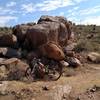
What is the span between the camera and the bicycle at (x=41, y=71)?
489 inches

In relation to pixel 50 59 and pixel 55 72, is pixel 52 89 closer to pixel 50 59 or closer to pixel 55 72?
pixel 55 72

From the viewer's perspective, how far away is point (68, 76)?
1320 cm

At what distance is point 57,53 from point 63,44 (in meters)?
2.73

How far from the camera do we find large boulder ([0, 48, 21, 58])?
15.1 meters

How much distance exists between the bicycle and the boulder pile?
50 cm

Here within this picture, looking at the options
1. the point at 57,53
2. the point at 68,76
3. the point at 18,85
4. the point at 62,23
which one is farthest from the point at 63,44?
the point at 18,85

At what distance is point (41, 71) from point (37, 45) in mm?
3173

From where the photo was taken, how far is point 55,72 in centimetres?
→ 1325

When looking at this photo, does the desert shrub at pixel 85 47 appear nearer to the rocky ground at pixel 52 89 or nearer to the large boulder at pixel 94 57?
the large boulder at pixel 94 57

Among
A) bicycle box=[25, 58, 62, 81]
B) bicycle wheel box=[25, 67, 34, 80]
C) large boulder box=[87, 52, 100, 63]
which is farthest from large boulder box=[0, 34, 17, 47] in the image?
large boulder box=[87, 52, 100, 63]

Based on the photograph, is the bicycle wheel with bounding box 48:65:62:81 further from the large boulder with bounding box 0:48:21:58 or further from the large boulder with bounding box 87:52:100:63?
the large boulder with bounding box 87:52:100:63

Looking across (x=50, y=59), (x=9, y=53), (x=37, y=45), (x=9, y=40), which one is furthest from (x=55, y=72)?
(x=9, y=40)

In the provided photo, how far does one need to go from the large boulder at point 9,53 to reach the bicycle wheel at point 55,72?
7.57 feet

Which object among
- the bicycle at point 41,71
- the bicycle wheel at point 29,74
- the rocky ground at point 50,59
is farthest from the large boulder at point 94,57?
the bicycle wheel at point 29,74
